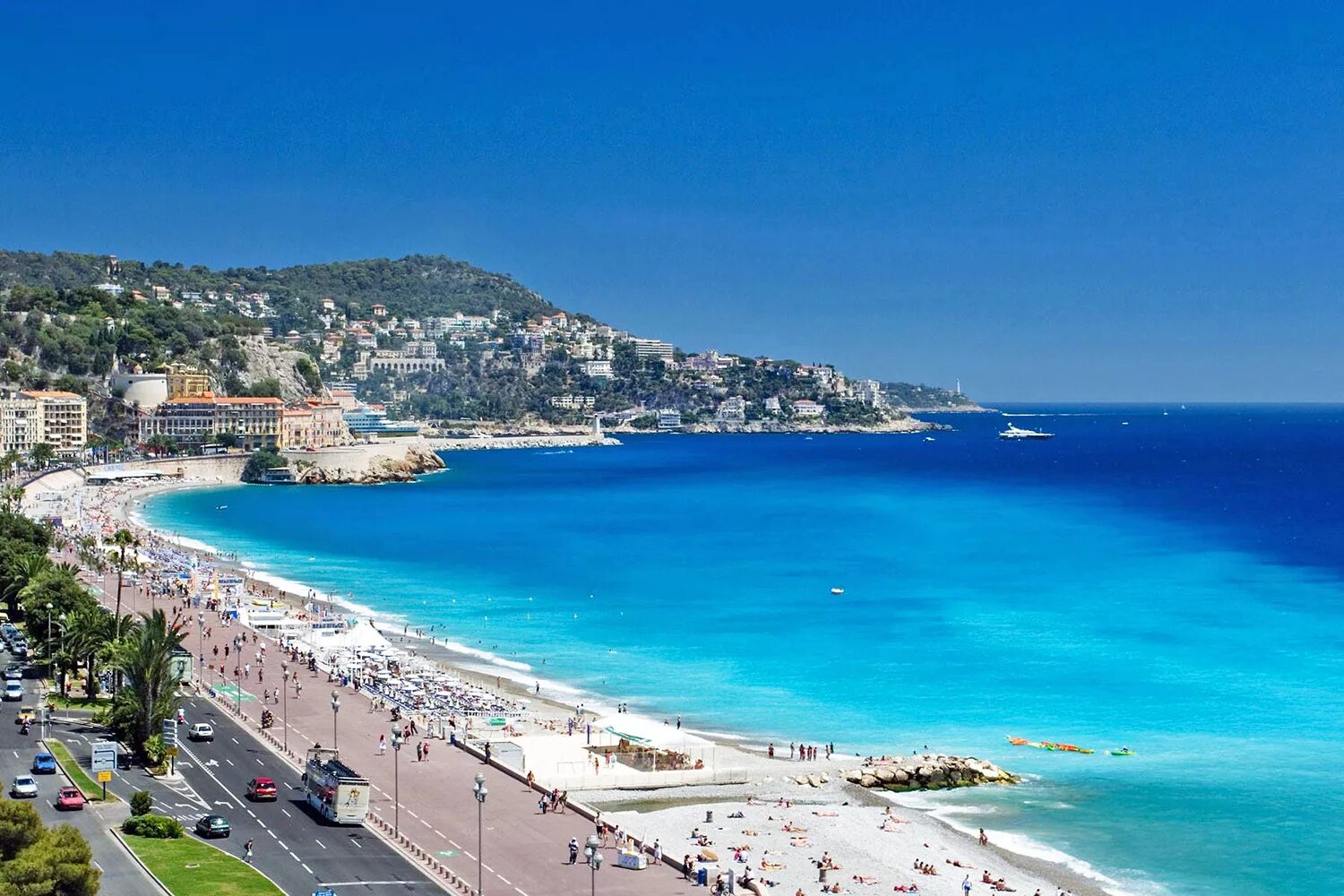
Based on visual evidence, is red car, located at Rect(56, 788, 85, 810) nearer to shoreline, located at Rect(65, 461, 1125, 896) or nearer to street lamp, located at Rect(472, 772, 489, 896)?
street lamp, located at Rect(472, 772, 489, 896)

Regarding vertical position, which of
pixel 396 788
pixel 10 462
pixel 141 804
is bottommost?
pixel 396 788

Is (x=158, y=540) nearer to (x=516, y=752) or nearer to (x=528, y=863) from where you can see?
(x=516, y=752)

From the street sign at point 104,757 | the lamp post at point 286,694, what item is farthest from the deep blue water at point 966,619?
the street sign at point 104,757

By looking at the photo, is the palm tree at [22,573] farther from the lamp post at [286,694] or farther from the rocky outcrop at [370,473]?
the rocky outcrop at [370,473]

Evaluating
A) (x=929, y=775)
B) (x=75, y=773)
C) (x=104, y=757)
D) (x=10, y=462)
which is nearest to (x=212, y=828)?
(x=104, y=757)

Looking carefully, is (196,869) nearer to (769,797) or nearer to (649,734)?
(769,797)

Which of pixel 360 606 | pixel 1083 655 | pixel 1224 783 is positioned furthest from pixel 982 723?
pixel 360 606

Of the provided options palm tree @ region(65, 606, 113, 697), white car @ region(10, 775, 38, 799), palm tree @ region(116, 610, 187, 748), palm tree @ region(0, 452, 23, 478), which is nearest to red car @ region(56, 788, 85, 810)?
white car @ region(10, 775, 38, 799)
